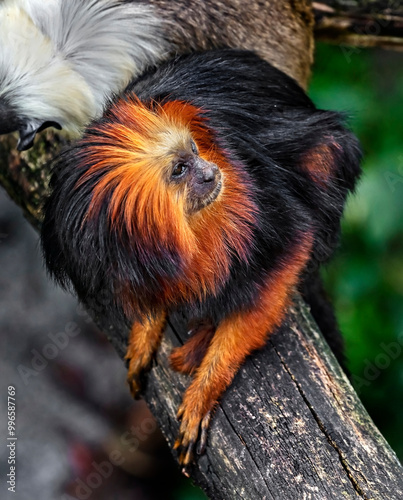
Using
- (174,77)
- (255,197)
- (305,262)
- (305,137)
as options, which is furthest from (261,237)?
(174,77)

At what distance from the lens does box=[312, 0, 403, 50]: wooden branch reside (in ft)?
11.4

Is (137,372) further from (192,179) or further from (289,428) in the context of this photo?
(192,179)

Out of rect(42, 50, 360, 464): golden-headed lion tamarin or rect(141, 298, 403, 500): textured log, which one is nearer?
rect(42, 50, 360, 464): golden-headed lion tamarin

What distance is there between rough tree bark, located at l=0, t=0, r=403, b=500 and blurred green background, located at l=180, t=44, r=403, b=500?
86 centimetres

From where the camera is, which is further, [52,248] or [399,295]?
[399,295]

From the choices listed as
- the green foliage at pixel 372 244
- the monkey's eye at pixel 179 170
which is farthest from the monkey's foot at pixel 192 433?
the green foliage at pixel 372 244

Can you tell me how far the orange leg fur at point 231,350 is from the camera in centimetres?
237

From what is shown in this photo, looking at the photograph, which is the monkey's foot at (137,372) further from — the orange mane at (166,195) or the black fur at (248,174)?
the orange mane at (166,195)

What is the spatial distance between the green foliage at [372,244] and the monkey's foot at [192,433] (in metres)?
1.25

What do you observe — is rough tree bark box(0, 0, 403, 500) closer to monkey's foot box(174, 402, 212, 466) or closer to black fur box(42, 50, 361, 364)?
monkey's foot box(174, 402, 212, 466)

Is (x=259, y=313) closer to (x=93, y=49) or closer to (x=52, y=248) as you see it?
(x=52, y=248)

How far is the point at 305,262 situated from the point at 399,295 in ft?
4.08

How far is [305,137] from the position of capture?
2477 millimetres

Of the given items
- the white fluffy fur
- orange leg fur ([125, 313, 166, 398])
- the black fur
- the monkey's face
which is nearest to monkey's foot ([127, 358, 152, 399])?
orange leg fur ([125, 313, 166, 398])
